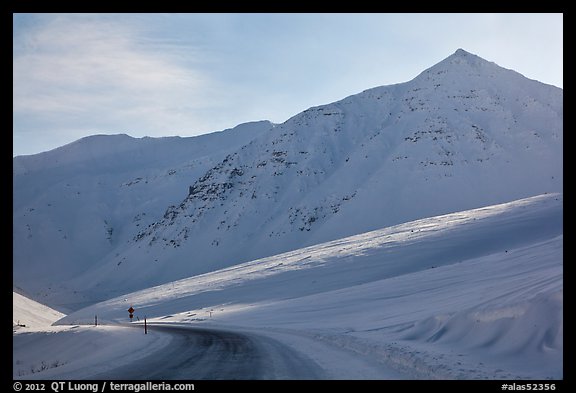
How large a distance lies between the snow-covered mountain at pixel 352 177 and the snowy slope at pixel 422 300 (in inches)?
2179

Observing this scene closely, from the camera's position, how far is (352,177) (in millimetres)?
138750

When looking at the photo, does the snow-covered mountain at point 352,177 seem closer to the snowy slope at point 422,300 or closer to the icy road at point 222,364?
the snowy slope at point 422,300

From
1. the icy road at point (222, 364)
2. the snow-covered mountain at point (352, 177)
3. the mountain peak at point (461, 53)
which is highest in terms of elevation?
the mountain peak at point (461, 53)

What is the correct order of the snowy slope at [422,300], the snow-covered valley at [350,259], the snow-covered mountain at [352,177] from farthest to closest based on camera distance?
the snow-covered mountain at [352,177] → the snow-covered valley at [350,259] → the snowy slope at [422,300]

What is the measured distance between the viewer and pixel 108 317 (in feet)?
201

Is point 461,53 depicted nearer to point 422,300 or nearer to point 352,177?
point 352,177

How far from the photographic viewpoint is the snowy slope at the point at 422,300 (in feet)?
43.7

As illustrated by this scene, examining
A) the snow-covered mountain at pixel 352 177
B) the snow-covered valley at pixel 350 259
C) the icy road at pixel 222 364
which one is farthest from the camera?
the snow-covered mountain at pixel 352 177

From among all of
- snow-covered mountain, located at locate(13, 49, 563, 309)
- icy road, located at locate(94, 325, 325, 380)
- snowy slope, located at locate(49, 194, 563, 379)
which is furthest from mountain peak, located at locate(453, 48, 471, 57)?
icy road, located at locate(94, 325, 325, 380)

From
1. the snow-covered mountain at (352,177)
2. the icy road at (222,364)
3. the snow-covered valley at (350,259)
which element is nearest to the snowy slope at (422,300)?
the snow-covered valley at (350,259)

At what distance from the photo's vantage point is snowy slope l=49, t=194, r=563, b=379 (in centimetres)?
1330
